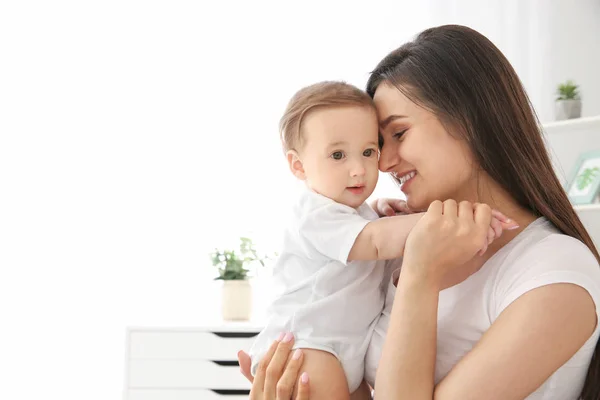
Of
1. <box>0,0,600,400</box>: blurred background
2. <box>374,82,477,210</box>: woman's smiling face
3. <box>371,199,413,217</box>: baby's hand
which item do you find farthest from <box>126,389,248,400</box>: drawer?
<box>374,82,477,210</box>: woman's smiling face

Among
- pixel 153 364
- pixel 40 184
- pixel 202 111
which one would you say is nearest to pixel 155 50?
pixel 202 111

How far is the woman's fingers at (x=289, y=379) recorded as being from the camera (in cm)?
139

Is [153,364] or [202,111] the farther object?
[202,111]

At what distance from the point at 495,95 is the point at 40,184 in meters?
3.29

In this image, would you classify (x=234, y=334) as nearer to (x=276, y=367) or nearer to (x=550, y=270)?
(x=276, y=367)

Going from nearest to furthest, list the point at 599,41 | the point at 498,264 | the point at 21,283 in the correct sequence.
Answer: the point at 498,264, the point at 599,41, the point at 21,283

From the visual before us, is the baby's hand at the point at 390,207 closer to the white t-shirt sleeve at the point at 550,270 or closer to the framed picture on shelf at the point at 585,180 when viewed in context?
the white t-shirt sleeve at the point at 550,270

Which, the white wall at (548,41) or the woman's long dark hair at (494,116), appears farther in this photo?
the white wall at (548,41)

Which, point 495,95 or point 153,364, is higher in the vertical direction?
point 495,95

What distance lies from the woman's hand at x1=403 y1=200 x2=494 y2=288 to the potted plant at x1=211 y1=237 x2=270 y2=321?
7.73 ft

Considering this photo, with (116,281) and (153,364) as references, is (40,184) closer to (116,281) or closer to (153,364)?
(116,281)

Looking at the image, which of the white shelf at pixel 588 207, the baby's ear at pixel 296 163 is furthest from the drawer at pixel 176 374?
the baby's ear at pixel 296 163

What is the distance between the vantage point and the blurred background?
13.5ft

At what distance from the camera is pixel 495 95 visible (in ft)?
4.76
